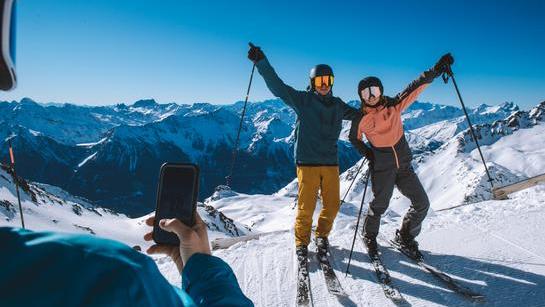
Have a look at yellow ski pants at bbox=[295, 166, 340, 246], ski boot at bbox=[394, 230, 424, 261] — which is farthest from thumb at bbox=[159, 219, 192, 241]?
ski boot at bbox=[394, 230, 424, 261]

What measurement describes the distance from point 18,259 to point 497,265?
6.03 metres

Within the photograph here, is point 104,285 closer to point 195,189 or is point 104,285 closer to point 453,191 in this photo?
point 195,189

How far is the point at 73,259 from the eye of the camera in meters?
0.94

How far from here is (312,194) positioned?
610 cm

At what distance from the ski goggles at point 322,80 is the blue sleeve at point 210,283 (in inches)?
191

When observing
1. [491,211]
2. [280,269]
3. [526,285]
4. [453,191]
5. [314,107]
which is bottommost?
[453,191]

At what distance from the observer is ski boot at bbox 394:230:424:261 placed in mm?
5996

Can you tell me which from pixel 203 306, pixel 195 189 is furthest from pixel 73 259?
pixel 195 189

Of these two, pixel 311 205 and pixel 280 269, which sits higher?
pixel 311 205

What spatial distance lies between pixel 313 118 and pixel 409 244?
8.28 ft

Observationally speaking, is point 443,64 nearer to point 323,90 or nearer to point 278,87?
point 323,90

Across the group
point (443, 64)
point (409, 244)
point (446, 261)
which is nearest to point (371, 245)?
point (409, 244)

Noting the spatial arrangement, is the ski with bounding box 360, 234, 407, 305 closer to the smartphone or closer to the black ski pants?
the black ski pants

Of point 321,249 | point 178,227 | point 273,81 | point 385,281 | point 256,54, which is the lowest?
point 385,281
